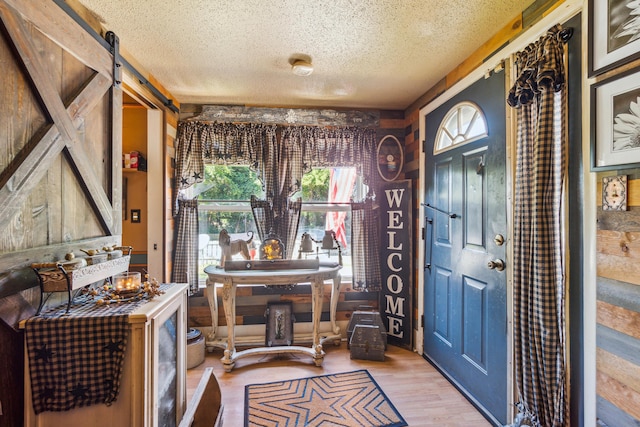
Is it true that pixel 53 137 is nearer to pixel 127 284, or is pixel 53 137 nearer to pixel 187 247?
pixel 127 284

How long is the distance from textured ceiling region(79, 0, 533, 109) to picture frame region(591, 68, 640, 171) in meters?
0.74

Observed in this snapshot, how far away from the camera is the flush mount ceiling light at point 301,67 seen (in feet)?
7.27

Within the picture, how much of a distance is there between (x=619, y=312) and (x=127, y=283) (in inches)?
80.2

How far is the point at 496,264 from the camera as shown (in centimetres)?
185

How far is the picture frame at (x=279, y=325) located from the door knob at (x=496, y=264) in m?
1.85

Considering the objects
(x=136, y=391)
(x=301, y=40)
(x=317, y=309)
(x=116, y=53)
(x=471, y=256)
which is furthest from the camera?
(x=317, y=309)

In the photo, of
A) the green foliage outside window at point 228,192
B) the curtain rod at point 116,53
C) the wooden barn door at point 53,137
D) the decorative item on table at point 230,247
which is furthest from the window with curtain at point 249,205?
the wooden barn door at point 53,137

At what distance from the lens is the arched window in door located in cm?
208

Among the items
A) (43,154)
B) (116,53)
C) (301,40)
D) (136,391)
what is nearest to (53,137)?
(43,154)

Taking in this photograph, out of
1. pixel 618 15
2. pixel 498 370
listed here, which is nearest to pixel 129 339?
pixel 498 370

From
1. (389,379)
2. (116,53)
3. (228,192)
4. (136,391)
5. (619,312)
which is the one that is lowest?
(389,379)

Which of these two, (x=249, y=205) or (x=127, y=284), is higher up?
(x=249, y=205)

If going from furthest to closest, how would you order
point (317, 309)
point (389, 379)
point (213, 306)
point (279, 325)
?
point (279, 325) < point (213, 306) < point (317, 309) < point (389, 379)

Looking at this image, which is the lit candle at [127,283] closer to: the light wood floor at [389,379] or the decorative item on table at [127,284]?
the decorative item on table at [127,284]
